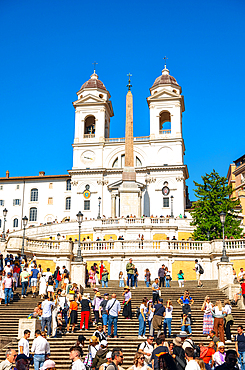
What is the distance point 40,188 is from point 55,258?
144ft

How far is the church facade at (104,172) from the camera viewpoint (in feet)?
217

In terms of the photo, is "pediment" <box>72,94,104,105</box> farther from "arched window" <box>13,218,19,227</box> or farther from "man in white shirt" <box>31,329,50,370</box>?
"man in white shirt" <box>31,329,50,370</box>

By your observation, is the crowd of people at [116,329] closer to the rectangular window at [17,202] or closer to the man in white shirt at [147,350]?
the man in white shirt at [147,350]

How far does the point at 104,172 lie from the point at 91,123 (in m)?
10.2

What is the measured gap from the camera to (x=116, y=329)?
16766mm

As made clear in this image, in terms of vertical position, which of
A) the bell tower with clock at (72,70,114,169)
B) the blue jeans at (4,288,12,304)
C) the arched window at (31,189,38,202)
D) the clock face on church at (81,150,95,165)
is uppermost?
the bell tower with clock at (72,70,114,169)

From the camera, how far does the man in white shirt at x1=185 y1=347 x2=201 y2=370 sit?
33.1 ft

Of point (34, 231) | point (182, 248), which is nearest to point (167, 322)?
point (182, 248)

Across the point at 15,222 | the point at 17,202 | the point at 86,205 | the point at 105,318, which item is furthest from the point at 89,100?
the point at 105,318

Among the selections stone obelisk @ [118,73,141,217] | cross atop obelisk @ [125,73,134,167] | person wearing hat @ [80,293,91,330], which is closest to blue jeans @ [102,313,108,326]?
person wearing hat @ [80,293,91,330]

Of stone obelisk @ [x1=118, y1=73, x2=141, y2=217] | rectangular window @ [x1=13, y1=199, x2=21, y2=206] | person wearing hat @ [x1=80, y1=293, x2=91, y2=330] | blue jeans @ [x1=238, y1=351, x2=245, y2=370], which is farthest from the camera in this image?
rectangular window @ [x1=13, y1=199, x2=21, y2=206]

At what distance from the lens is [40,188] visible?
75438mm

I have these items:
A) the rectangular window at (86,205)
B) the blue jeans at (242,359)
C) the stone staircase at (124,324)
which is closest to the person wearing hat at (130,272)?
the stone staircase at (124,324)

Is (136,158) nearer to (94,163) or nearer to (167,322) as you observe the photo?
(94,163)
